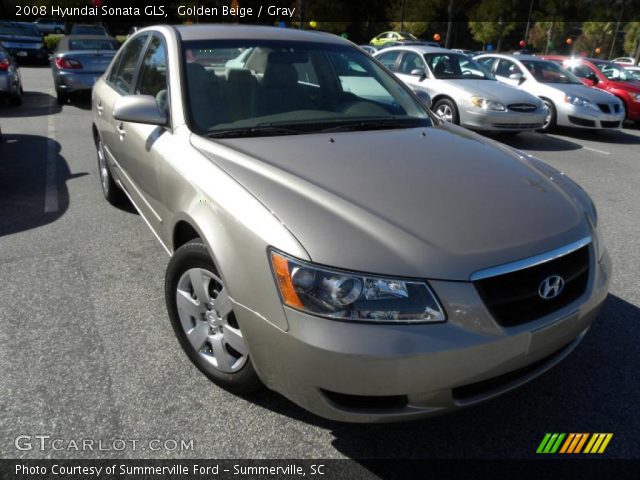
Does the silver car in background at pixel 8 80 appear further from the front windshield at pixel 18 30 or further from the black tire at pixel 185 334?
the front windshield at pixel 18 30

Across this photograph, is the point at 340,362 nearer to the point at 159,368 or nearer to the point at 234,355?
the point at 234,355

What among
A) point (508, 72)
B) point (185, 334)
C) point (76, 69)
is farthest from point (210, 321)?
point (508, 72)

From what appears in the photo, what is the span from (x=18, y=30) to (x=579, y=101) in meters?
21.0

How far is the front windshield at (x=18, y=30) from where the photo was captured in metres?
20.3

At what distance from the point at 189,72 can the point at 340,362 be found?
1.99 metres

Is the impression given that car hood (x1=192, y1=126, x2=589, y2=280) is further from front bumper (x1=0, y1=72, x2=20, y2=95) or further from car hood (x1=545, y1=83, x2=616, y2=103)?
front bumper (x1=0, y1=72, x2=20, y2=95)

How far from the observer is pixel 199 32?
3271mm

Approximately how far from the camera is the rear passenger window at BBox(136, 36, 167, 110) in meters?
3.10

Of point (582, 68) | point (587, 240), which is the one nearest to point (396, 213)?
point (587, 240)

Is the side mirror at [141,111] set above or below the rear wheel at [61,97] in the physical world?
above

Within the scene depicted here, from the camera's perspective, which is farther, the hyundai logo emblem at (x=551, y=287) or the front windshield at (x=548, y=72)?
the front windshield at (x=548, y=72)

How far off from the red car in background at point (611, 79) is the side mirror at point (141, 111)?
11.5m

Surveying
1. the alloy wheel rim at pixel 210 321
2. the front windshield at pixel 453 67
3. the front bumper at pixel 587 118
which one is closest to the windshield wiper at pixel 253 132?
the alloy wheel rim at pixel 210 321

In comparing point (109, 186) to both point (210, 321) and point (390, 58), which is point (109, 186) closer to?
point (210, 321)
